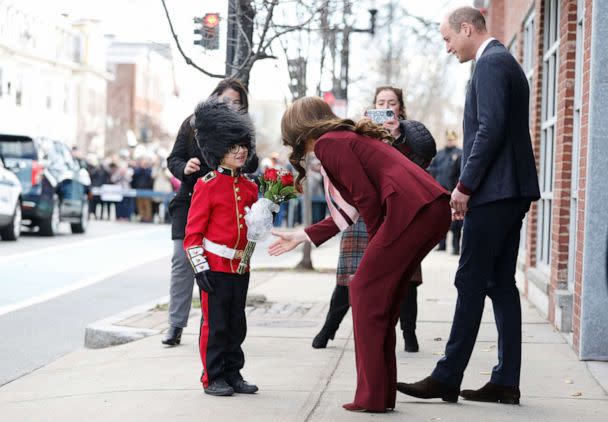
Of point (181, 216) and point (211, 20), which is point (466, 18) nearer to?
point (181, 216)

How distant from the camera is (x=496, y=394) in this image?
5.93 metres

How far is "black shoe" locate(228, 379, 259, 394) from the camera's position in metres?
6.20

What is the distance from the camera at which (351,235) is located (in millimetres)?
7766

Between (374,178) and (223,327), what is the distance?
4.29 feet

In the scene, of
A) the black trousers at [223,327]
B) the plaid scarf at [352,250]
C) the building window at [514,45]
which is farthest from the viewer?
the building window at [514,45]

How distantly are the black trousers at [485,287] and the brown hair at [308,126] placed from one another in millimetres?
673

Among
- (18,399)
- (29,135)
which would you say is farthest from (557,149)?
(29,135)

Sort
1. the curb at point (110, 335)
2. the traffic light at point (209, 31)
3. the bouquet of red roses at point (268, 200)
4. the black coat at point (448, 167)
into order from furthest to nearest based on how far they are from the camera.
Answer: the black coat at point (448, 167) → the traffic light at point (209, 31) → the curb at point (110, 335) → the bouquet of red roses at point (268, 200)

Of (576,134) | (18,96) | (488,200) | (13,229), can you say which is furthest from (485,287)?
(18,96)

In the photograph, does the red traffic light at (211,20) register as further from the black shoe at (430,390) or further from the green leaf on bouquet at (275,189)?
the black shoe at (430,390)

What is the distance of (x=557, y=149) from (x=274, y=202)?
137 inches

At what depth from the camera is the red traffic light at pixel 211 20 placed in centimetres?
1139

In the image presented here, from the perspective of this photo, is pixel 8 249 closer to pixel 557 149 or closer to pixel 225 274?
pixel 557 149

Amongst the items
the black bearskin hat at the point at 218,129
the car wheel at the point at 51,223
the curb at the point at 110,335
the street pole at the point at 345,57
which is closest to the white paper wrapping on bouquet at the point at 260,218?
the black bearskin hat at the point at 218,129
